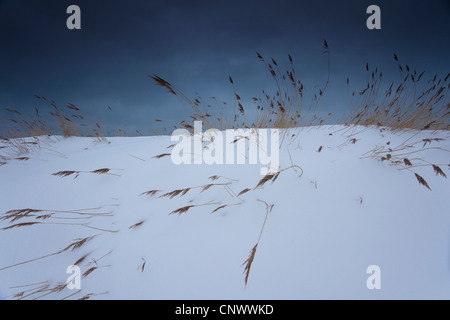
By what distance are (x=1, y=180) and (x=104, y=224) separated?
1723 mm

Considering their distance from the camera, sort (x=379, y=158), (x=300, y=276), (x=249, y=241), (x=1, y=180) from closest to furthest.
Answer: (x=300, y=276) < (x=249, y=241) < (x=379, y=158) < (x=1, y=180)

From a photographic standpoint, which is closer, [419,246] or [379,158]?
[419,246]

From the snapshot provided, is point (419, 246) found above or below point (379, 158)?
below

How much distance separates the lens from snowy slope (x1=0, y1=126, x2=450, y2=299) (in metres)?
0.83

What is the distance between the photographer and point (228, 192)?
52.7 inches

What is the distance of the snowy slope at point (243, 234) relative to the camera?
0.83m

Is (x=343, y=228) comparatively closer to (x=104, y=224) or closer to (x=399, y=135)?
(x=104, y=224)

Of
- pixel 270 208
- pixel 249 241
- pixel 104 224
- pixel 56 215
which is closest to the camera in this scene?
pixel 249 241

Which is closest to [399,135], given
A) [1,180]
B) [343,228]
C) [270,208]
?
[343,228]

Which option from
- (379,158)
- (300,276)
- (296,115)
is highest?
(296,115)

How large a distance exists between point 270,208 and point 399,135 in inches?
98.5

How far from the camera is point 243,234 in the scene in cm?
102
